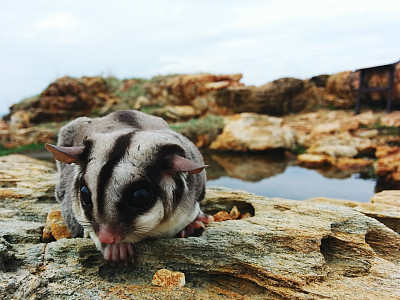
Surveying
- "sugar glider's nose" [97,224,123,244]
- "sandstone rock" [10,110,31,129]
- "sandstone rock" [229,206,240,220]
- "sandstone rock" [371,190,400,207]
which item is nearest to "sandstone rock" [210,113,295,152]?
"sandstone rock" [371,190,400,207]

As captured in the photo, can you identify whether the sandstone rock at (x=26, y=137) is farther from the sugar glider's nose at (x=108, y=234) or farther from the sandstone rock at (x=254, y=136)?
the sugar glider's nose at (x=108, y=234)

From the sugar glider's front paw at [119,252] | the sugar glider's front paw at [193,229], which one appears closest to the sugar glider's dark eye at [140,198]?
the sugar glider's front paw at [119,252]

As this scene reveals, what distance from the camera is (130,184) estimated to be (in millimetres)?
2203

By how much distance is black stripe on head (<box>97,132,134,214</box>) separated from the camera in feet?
7.17

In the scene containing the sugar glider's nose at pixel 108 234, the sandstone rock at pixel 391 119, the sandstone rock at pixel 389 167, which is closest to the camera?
the sugar glider's nose at pixel 108 234

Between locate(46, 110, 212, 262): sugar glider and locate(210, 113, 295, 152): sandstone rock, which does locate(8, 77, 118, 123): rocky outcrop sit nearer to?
locate(210, 113, 295, 152): sandstone rock

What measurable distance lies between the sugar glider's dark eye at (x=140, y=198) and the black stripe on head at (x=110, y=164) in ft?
0.68

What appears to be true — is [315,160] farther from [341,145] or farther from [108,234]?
[108,234]

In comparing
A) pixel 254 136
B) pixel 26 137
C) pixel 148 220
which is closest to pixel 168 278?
pixel 148 220

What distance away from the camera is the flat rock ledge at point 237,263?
2322 mm

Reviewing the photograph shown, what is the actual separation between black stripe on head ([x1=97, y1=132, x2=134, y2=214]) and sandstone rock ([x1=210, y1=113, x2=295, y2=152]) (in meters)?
9.70

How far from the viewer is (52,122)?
17594 mm

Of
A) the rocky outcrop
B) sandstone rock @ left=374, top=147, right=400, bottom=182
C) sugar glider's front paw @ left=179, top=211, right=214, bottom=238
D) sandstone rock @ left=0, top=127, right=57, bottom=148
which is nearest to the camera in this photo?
sugar glider's front paw @ left=179, top=211, right=214, bottom=238

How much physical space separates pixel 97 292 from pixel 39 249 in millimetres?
937
